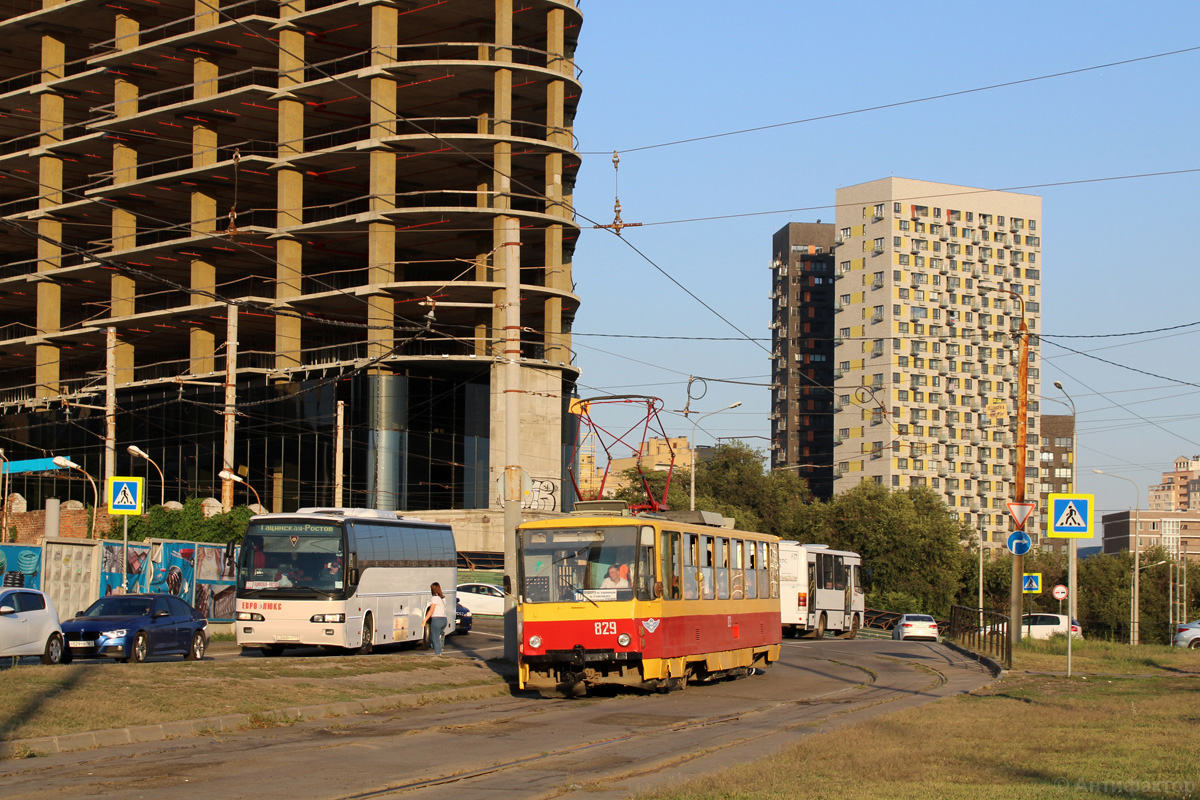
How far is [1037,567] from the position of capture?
359 feet

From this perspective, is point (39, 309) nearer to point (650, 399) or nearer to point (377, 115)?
point (377, 115)

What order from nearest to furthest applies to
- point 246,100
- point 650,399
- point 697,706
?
point 697,706, point 650,399, point 246,100

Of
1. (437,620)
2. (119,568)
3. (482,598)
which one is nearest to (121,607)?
(437,620)

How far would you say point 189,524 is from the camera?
138ft

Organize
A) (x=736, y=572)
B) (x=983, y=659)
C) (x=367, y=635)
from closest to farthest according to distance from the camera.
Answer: (x=736, y=572)
(x=367, y=635)
(x=983, y=659)

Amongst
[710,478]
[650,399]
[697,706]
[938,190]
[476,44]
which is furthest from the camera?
[938,190]

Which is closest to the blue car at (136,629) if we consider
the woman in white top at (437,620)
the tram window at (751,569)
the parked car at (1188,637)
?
the woman in white top at (437,620)

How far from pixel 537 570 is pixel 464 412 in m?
40.6

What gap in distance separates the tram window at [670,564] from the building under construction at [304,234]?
3405 cm

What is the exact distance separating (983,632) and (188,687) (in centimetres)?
2260

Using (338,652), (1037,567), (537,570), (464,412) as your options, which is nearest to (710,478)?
(1037,567)

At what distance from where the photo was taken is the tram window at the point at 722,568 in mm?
23281

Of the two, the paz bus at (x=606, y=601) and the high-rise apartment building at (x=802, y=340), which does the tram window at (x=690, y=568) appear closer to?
the paz bus at (x=606, y=601)

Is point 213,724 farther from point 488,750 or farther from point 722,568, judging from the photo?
point 722,568
